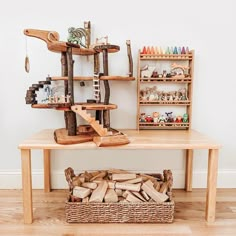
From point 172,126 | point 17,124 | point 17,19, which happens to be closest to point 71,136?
point 17,124

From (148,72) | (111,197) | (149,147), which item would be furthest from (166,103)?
(111,197)

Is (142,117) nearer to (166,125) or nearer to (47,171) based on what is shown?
(166,125)

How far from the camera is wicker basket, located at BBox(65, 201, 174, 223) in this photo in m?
1.64

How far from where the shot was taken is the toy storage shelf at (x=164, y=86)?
1.99 meters

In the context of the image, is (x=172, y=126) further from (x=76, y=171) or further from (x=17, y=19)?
(x=17, y=19)

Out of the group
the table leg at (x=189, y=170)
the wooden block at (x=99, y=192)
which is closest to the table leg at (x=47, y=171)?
the wooden block at (x=99, y=192)

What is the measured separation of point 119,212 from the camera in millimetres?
1651

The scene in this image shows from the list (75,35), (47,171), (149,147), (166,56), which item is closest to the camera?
(149,147)

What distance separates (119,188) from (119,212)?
0.52ft

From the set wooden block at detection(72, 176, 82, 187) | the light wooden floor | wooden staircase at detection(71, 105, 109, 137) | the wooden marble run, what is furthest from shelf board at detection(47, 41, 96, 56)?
the light wooden floor

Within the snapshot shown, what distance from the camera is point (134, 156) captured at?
221cm

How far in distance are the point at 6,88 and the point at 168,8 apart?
1.44 metres

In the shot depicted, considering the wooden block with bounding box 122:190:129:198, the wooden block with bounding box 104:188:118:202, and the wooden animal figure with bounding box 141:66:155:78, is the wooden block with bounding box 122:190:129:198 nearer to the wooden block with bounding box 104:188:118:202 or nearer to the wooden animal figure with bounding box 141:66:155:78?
the wooden block with bounding box 104:188:118:202

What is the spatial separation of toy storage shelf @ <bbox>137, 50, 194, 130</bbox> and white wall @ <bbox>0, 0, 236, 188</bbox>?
9 cm
